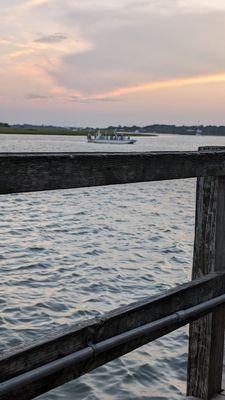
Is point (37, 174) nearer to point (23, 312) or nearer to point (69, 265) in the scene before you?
point (23, 312)

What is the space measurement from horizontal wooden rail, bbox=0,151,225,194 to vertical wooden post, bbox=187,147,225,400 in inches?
13.3

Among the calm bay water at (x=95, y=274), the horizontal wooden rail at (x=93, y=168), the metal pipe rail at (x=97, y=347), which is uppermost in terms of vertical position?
the horizontal wooden rail at (x=93, y=168)

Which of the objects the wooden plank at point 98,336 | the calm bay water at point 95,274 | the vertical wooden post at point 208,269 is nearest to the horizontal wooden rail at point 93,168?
the vertical wooden post at point 208,269

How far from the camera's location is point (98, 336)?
9.07 feet

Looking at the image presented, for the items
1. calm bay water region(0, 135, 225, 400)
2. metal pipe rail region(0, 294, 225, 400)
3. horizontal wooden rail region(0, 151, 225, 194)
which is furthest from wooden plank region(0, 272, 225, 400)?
horizontal wooden rail region(0, 151, 225, 194)

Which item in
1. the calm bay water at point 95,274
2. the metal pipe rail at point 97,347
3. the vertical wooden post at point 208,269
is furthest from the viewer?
the calm bay water at point 95,274

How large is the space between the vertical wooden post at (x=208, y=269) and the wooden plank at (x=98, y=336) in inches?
11.0

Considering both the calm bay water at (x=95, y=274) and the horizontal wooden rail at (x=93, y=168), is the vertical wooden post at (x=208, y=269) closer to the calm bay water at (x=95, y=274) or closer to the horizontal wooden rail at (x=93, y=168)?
the horizontal wooden rail at (x=93, y=168)

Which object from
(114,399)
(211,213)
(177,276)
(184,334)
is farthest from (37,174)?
(177,276)

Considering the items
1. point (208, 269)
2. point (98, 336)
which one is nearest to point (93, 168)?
point (98, 336)

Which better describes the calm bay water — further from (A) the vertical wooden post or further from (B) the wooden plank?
(A) the vertical wooden post

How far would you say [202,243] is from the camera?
3816mm

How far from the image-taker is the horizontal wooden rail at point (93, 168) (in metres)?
2.31

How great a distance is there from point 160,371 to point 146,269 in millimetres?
5246
